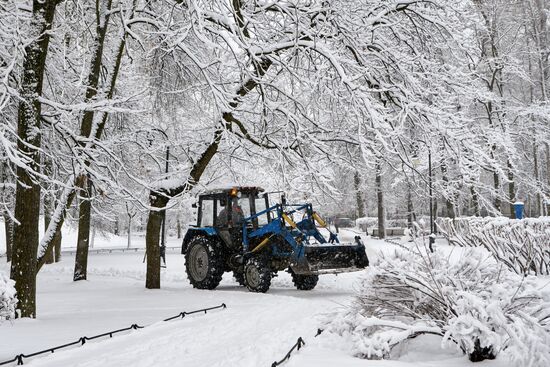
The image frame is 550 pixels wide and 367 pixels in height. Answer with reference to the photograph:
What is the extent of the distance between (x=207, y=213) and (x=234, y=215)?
3.21 feet

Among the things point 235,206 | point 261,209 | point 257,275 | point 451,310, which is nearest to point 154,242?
point 235,206

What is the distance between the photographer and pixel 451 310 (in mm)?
4883

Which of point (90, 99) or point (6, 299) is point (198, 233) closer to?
point (90, 99)

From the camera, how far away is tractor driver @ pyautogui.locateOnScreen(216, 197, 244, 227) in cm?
1329

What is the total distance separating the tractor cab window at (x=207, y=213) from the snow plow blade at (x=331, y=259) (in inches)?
119

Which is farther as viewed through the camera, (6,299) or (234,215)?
(234,215)

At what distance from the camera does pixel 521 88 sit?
96.3 ft

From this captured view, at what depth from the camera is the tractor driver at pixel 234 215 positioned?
13.3m

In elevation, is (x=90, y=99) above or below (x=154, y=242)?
above

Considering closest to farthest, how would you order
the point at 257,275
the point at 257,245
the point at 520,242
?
the point at 520,242 < the point at 257,275 < the point at 257,245

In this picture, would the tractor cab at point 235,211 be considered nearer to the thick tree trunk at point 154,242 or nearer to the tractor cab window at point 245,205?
the tractor cab window at point 245,205

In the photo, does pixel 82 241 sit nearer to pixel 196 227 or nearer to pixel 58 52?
pixel 196 227

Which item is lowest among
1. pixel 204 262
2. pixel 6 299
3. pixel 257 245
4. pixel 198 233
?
pixel 6 299

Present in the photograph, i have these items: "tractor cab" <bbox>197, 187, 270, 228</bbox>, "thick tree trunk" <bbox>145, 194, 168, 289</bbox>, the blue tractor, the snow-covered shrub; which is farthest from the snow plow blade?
the snow-covered shrub
